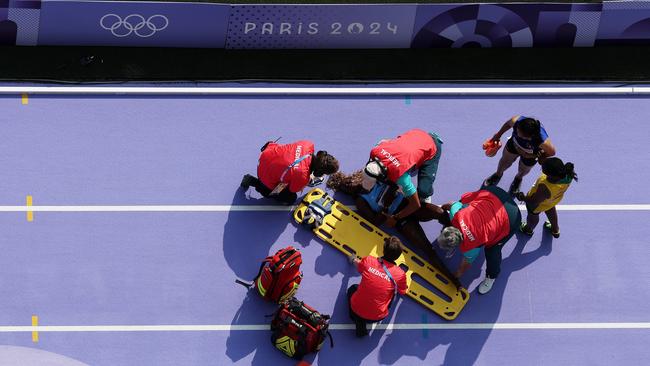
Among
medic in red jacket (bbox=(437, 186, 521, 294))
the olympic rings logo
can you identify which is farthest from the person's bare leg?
the olympic rings logo

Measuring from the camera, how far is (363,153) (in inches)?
472

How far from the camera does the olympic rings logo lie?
1219 centimetres

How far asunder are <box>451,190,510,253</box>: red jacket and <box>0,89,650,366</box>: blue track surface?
1119mm

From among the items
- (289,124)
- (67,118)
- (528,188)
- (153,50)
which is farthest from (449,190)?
(67,118)

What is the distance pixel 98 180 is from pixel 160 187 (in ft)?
3.03

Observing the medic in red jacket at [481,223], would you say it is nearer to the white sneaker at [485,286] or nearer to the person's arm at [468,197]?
the person's arm at [468,197]

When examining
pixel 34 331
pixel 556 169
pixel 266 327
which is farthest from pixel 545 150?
pixel 34 331

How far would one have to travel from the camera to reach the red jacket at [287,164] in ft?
35.3

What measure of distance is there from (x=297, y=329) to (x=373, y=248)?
5.72 ft

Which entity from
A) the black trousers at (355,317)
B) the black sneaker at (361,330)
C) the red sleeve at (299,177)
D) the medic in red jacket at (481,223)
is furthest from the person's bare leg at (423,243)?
the red sleeve at (299,177)

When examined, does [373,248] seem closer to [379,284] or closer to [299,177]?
[379,284]

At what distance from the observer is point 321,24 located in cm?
1240

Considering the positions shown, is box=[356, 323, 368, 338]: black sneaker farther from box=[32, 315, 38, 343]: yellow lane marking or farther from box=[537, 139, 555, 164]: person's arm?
box=[32, 315, 38, 343]: yellow lane marking

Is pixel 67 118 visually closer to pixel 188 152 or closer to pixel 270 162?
pixel 188 152
